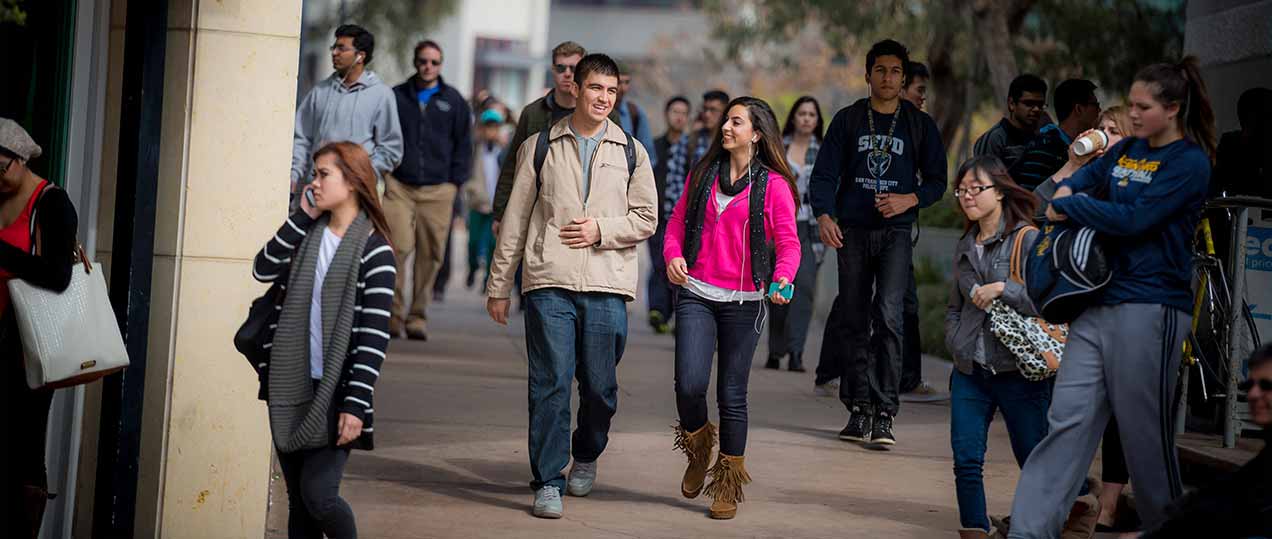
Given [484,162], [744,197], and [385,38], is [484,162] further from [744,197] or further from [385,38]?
[385,38]

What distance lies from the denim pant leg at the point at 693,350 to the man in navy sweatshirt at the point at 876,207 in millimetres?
1979

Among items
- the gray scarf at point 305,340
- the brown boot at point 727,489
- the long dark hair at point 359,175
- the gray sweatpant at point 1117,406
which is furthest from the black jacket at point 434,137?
the gray sweatpant at point 1117,406

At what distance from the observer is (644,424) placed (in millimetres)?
10312

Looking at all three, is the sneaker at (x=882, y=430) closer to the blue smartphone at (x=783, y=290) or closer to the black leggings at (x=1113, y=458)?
the black leggings at (x=1113, y=458)

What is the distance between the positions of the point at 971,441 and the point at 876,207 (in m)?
2.90

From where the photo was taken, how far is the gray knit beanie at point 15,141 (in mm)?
5914

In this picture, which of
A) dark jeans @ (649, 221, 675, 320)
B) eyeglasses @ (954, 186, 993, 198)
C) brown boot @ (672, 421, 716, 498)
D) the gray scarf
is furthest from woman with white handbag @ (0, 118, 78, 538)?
dark jeans @ (649, 221, 675, 320)

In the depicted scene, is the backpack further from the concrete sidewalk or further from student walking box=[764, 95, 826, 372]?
student walking box=[764, 95, 826, 372]

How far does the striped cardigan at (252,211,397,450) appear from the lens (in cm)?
565

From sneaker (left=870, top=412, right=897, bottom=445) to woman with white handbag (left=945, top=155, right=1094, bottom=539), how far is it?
2.54 metres

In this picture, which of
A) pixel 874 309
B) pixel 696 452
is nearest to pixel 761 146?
pixel 696 452

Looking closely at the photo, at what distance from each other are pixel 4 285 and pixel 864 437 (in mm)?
5250

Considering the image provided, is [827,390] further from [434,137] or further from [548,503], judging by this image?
[548,503]

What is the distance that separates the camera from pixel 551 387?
7617mm
